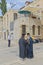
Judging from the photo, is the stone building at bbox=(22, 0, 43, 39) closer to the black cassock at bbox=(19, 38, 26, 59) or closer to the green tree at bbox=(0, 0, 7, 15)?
the green tree at bbox=(0, 0, 7, 15)

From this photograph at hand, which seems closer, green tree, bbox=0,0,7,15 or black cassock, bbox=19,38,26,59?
black cassock, bbox=19,38,26,59

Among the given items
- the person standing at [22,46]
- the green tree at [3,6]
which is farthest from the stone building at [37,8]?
the person standing at [22,46]

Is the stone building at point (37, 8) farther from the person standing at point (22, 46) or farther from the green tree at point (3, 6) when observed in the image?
the person standing at point (22, 46)

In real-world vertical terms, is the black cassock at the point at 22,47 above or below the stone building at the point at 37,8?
below

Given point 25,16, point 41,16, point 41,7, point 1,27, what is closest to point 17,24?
point 25,16

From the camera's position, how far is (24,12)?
130 feet

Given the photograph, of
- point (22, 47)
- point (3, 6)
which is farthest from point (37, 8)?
point (22, 47)

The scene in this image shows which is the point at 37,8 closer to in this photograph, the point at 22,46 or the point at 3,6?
the point at 3,6

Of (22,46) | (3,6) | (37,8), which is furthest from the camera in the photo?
(3,6)

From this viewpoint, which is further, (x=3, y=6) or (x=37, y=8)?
(x=3, y=6)

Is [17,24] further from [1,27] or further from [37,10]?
[1,27]

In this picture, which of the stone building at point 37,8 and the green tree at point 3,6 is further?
the green tree at point 3,6

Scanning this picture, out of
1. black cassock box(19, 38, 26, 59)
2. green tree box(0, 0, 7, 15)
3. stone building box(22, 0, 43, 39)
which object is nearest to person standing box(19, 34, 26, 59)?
black cassock box(19, 38, 26, 59)

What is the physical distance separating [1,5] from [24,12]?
24543mm
